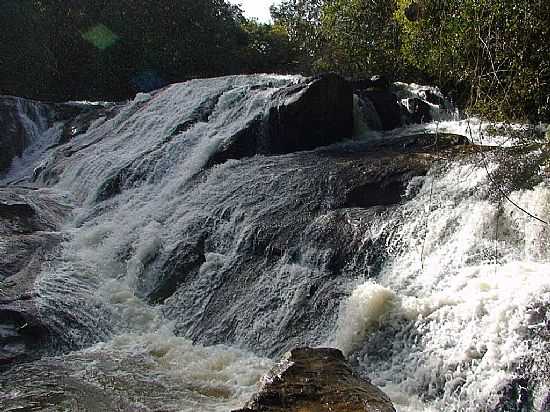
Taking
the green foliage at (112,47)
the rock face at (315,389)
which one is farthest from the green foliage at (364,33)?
the rock face at (315,389)

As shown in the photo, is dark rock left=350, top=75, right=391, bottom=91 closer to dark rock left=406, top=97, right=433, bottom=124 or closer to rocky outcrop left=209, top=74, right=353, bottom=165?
dark rock left=406, top=97, right=433, bottom=124

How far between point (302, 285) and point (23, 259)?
185 inches

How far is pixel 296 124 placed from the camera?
11.3m

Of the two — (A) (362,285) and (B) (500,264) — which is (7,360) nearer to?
(A) (362,285)

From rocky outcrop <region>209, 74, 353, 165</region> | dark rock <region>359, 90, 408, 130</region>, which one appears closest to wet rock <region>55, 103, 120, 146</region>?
rocky outcrop <region>209, 74, 353, 165</region>

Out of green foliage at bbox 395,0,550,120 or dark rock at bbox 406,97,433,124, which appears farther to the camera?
dark rock at bbox 406,97,433,124

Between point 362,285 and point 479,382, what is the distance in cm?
181

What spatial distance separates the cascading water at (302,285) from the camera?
5.35 m

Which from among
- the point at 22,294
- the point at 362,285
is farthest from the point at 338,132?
the point at 22,294

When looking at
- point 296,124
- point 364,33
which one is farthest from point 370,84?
point 364,33

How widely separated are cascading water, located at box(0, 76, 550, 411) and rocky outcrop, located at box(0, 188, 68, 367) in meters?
0.25

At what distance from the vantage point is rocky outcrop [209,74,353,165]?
11.2 metres

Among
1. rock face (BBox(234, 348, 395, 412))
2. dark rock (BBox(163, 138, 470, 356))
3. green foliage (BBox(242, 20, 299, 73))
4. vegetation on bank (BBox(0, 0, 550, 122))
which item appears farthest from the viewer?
green foliage (BBox(242, 20, 299, 73))

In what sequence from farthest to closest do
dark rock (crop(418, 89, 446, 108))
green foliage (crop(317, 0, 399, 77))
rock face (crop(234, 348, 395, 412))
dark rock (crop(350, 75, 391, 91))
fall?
green foliage (crop(317, 0, 399, 77)) < dark rock (crop(350, 75, 391, 91)) < dark rock (crop(418, 89, 446, 108)) < rock face (crop(234, 348, 395, 412))
